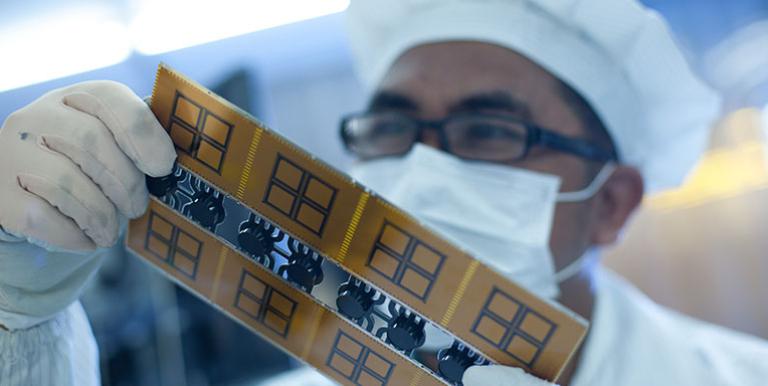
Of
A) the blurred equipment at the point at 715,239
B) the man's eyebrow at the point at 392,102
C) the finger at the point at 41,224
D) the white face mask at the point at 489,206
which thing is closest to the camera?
the finger at the point at 41,224

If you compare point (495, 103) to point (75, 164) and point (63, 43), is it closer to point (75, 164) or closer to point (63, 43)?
point (75, 164)

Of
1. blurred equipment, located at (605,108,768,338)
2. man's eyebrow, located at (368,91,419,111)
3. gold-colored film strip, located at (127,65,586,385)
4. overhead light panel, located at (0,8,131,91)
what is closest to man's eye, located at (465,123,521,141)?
man's eyebrow, located at (368,91,419,111)

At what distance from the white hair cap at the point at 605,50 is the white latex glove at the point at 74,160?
82cm

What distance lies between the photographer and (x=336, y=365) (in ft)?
2.57

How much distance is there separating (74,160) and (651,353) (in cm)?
118

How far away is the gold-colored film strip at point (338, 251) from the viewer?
68 cm

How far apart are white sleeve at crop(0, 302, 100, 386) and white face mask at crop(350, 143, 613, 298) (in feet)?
1.90

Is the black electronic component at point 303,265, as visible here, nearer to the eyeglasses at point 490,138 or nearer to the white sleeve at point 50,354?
the white sleeve at point 50,354

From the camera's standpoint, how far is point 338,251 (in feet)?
2.35

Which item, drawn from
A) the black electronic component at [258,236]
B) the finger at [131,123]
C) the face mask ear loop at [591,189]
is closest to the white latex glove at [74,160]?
the finger at [131,123]

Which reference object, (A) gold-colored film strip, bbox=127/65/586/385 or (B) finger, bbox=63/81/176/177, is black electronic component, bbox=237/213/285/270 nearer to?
(A) gold-colored film strip, bbox=127/65/586/385

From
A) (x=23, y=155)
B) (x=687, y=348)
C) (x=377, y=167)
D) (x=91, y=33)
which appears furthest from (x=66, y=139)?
(x=91, y=33)

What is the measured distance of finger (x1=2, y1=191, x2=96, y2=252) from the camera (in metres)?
0.68

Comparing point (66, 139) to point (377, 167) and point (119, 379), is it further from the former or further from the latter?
point (119, 379)
